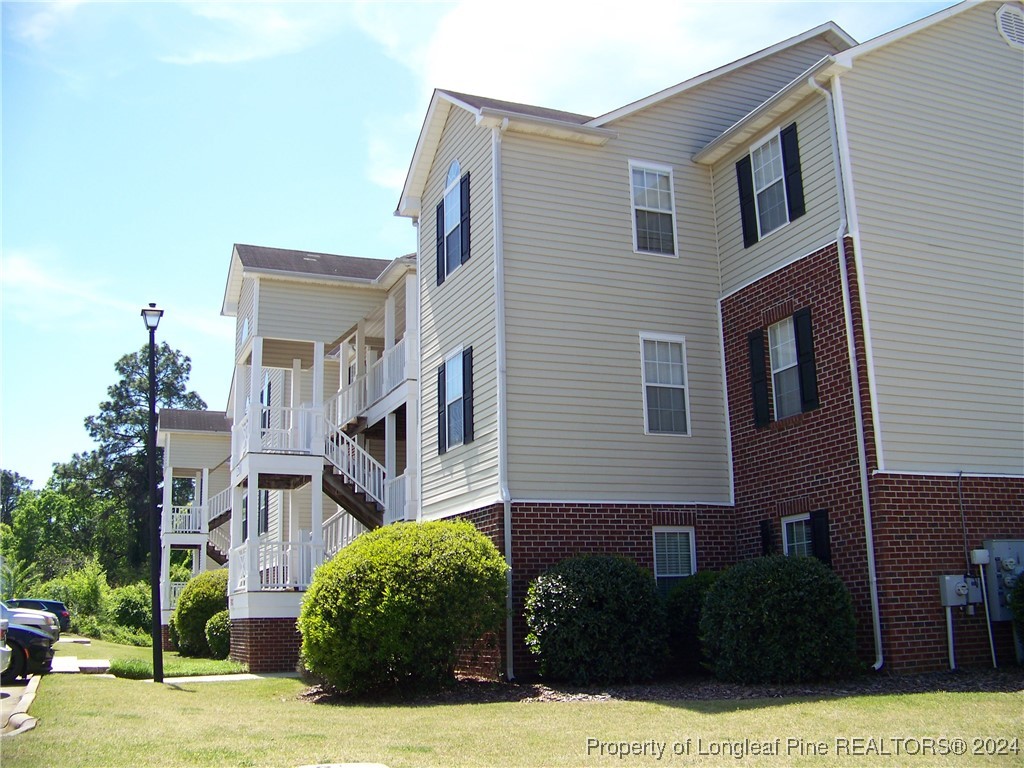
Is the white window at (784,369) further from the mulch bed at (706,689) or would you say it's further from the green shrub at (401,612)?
the green shrub at (401,612)

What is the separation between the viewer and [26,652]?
16.4 m

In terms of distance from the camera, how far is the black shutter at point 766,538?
15.8 metres

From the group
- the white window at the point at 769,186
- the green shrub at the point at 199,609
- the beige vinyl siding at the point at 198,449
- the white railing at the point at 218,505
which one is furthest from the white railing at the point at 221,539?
the white window at the point at 769,186

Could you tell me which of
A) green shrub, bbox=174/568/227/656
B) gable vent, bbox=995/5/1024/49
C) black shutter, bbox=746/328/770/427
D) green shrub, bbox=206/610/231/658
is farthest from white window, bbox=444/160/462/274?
green shrub, bbox=174/568/227/656

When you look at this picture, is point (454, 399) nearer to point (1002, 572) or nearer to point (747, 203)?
point (747, 203)

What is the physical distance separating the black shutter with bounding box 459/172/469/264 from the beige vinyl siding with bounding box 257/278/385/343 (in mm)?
6208

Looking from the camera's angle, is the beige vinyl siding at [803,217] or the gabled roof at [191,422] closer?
the beige vinyl siding at [803,217]

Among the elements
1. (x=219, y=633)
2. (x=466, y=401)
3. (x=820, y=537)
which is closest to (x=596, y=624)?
(x=820, y=537)

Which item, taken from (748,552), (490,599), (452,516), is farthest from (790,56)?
(490,599)

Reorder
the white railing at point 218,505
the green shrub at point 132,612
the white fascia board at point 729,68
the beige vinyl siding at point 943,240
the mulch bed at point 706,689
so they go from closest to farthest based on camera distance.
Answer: the mulch bed at point 706,689 < the beige vinyl siding at point 943,240 < the white fascia board at point 729,68 < the white railing at point 218,505 < the green shrub at point 132,612

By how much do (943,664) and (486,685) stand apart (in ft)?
20.3

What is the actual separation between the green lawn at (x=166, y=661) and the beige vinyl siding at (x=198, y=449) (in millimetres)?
9149

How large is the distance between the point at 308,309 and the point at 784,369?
39.5 feet

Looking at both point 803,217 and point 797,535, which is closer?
point 797,535
